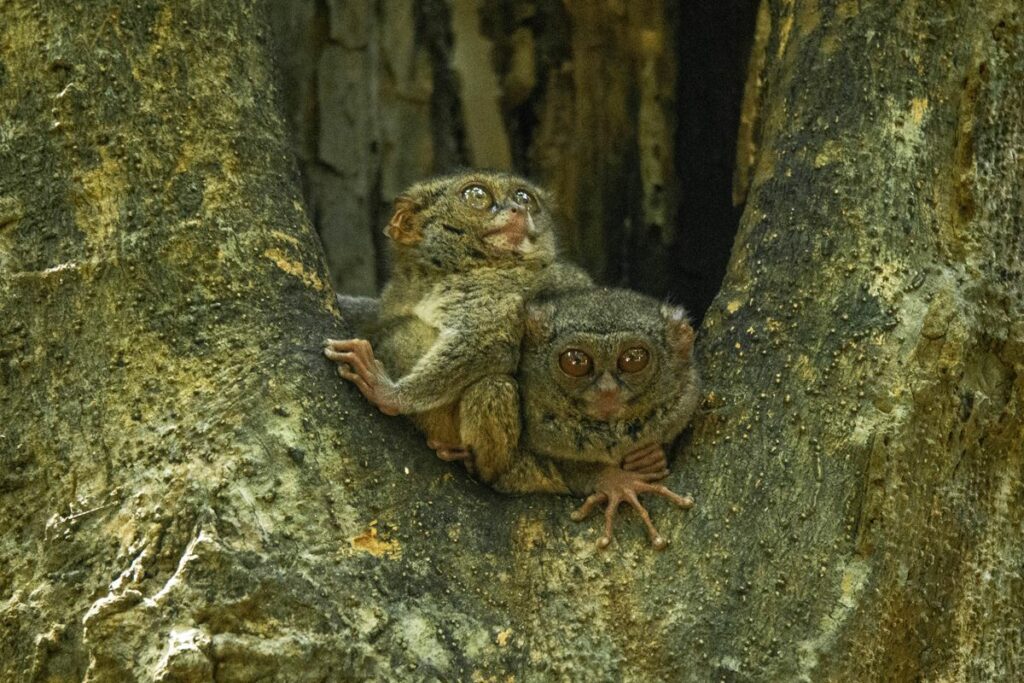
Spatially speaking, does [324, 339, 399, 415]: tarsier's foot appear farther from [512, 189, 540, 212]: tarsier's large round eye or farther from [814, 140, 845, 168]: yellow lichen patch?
[814, 140, 845, 168]: yellow lichen patch

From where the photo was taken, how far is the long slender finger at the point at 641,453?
145 inches

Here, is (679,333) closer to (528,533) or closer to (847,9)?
(528,533)

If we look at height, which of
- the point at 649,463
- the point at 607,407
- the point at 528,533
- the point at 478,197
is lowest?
the point at 528,533

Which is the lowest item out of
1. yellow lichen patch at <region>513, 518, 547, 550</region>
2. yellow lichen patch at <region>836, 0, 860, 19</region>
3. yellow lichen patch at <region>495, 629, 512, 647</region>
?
yellow lichen patch at <region>495, 629, 512, 647</region>

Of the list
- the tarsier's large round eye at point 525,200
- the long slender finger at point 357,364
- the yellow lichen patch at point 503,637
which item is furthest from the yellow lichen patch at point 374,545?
the tarsier's large round eye at point 525,200

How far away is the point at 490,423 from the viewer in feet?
12.4

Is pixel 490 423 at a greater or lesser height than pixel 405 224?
→ lesser

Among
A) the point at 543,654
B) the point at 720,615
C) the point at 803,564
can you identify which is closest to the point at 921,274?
the point at 803,564

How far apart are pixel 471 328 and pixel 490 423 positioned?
34 cm

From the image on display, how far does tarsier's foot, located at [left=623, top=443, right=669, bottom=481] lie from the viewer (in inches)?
140

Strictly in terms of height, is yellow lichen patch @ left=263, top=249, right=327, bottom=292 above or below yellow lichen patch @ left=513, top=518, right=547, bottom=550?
above

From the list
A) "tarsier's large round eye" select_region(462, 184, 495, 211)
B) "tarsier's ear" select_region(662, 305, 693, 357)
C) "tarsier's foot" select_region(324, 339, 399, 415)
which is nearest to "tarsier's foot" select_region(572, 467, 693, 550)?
"tarsier's ear" select_region(662, 305, 693, 357)

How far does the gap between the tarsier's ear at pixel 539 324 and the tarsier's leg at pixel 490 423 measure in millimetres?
181

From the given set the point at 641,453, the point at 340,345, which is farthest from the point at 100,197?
the point at 641,453
